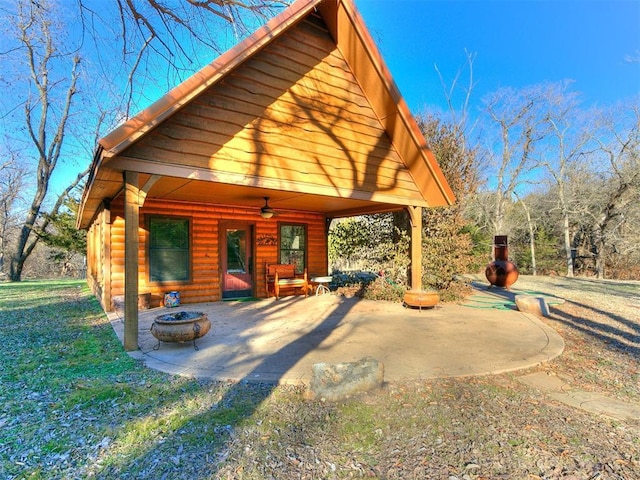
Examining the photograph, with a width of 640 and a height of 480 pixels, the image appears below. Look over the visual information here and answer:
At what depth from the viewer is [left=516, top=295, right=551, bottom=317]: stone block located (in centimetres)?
698

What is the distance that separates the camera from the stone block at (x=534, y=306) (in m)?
6.98

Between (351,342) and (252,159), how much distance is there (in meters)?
3.05

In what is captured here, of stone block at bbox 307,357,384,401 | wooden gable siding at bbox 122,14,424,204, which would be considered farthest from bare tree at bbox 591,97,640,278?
stone block at bbox 307,357,384,401

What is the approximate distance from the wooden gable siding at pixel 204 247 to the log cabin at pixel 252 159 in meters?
0.03

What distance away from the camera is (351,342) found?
4.91 meters

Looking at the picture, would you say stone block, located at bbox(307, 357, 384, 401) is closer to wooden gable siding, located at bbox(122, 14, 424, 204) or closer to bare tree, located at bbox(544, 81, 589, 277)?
wooden gable siding, located at bbox(122, 14, 424, 204)

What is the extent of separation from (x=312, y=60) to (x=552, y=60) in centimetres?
Answer: 1478

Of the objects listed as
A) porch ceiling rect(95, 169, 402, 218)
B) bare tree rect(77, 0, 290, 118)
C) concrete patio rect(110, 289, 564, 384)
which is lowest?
concrete patio rect(110, 289, 564, 384)

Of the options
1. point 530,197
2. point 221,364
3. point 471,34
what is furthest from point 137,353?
point 530,197

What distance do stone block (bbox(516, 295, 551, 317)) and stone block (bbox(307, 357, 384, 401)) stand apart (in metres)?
5.33

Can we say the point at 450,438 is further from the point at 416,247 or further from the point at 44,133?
the point at 44,133

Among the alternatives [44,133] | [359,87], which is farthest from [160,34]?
[44,133]

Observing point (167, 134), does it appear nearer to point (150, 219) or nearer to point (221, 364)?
point (221, 364)

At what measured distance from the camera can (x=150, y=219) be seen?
301 inches
